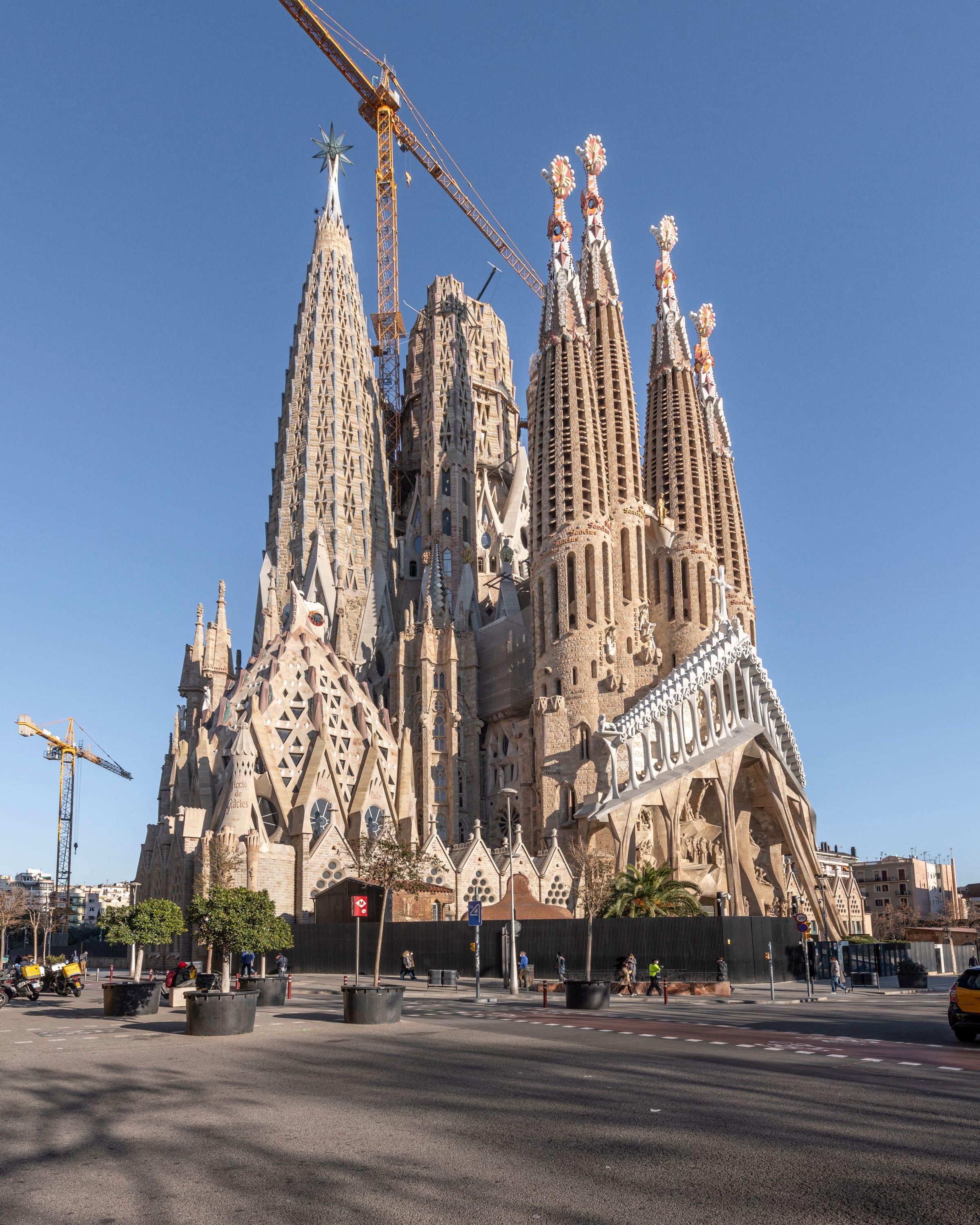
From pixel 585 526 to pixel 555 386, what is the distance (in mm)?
9319

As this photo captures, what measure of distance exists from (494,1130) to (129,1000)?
1444cm

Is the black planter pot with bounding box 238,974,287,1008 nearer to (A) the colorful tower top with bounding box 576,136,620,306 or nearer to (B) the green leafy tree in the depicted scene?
(B) the green leafy tree

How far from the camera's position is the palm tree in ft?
108

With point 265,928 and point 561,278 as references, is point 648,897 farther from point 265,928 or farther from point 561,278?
point 561,278

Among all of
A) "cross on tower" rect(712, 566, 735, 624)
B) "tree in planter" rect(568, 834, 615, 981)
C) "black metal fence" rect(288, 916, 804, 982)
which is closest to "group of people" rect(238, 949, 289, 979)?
"black metal fence" rect(288, 916, 804, 982)

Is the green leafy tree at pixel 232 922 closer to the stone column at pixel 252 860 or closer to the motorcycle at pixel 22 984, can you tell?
the motorcycle at pixel 22 984

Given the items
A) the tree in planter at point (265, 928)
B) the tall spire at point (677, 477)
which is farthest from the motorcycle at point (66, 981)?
the tall spire at point (677, 477)

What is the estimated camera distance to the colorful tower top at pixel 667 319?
75438 millimetres

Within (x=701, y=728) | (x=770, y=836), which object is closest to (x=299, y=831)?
(x=701, y=728)

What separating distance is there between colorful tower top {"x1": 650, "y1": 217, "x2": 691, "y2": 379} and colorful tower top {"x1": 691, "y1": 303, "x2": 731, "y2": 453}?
2.90 metres

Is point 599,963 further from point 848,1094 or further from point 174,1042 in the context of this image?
point 848,1094

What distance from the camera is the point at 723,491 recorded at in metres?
76.9

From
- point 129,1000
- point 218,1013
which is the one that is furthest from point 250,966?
point 218,1013

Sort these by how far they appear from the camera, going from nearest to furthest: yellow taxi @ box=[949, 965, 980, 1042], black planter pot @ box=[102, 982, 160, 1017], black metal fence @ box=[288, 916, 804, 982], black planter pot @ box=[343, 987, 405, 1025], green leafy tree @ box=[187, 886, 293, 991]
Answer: yellow taxi @ box=[949, 965, 980, 1042] → black planter pot @ box=[343, 987, 405, 1025] → green leafy tree @ box=[187, 886, 293, 991] → black planter pot @ box=[102, 982, 160, 1017] → black metal fence @ box=[288, 916, 804, 982]
